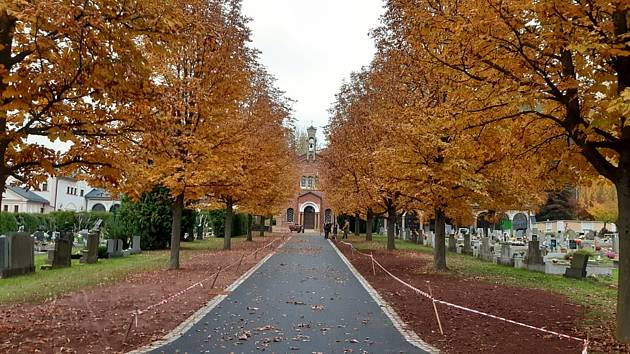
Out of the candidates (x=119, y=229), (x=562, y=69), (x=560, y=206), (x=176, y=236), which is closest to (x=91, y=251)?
(x=176, y=236)

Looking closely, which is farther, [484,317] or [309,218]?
[309,218]

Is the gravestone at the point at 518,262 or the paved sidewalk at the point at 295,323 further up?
the gravestone at the point at 518,262

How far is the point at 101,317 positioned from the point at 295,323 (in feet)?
10.7

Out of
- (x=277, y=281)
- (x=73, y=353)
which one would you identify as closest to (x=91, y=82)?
(x=73, y=353)

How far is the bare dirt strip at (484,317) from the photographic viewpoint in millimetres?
7551

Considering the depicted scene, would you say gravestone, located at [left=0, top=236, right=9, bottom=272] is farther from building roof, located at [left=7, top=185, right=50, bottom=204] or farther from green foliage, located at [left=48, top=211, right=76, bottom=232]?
building roof, located at [left=7, top=185, right=50, bottom=204]

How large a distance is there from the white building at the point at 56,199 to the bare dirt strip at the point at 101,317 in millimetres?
52336

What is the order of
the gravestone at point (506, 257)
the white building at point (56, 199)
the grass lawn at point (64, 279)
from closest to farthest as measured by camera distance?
the grass lawn at point (64, 279) < the gravestone at point (506, 257) < the white building at point (56, 199)

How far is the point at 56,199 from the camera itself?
72.3 meters

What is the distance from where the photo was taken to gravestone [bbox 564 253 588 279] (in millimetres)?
17594

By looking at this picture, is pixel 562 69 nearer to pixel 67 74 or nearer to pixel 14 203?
pixel 67 74

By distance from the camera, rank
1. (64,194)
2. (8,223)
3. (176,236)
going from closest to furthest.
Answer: (176,236) → (8,223) → (64,194)

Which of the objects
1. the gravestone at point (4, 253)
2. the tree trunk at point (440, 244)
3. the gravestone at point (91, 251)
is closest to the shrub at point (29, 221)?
the gravestone at point (91, 251)

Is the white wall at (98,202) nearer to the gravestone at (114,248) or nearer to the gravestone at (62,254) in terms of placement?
the gravestone at (114,248)
